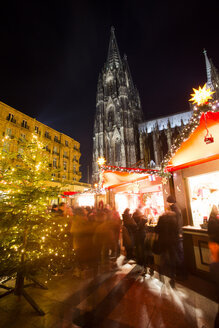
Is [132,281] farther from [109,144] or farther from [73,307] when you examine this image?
[109,144]

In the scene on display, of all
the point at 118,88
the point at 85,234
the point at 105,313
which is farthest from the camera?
the point at 118,88

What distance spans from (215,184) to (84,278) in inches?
215

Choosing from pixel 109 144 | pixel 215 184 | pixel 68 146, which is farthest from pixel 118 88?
pixel 215 184

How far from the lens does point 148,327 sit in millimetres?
2420

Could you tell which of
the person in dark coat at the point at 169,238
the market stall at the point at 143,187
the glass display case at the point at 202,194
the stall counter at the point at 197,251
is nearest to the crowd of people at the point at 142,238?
the person in dark coat at the point at 169,238

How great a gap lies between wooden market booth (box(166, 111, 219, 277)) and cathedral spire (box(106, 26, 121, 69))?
49.6 metres

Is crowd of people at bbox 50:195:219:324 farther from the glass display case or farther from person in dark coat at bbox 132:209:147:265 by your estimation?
the glass display case

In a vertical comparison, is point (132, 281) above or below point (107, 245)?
below

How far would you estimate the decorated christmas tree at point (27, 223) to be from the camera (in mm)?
3240

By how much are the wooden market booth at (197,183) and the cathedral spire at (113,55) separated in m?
49.6

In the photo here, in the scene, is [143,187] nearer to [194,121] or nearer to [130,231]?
[130,231]

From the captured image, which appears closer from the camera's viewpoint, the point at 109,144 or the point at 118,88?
the point at 109,144

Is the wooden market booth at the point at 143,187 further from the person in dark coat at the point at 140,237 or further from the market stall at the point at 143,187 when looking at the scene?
the person in dark coat at the point at 140,237

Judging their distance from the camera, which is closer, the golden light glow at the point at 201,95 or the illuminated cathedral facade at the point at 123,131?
the golden light glow at the point at 201,95
